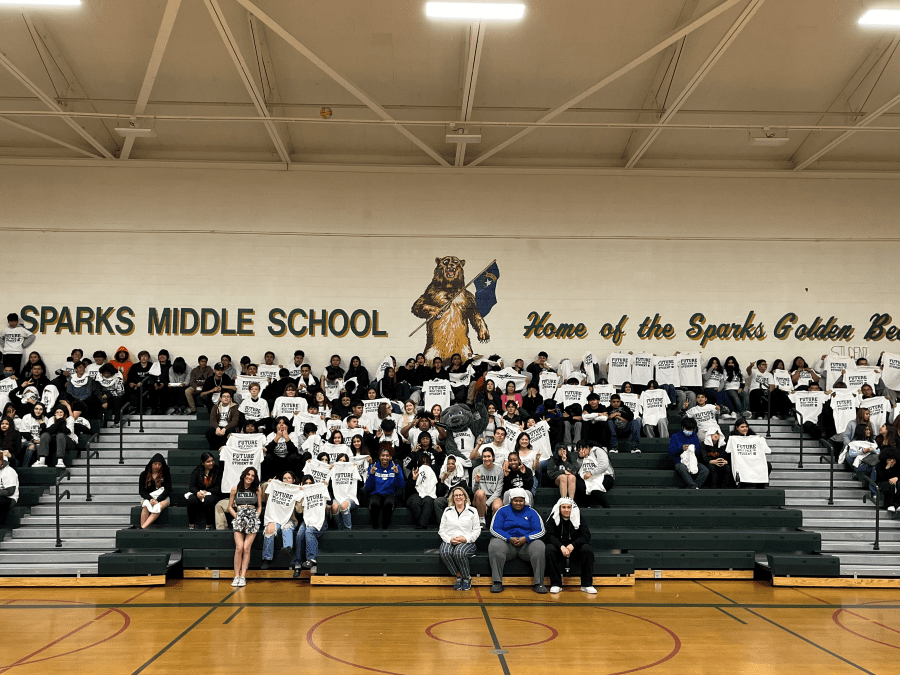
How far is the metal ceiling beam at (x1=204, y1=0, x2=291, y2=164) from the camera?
13.5m

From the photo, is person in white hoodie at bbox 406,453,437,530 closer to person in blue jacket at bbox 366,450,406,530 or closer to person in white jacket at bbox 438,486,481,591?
person in blue jacket at bbox 366,450,406,530

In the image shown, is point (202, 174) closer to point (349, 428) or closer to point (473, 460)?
point (349, 428)

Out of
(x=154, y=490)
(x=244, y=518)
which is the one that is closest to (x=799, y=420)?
(x=244, y=518)

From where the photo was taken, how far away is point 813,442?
655 inches

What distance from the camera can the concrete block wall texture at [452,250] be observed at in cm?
1950

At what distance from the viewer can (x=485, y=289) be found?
65.4 feet

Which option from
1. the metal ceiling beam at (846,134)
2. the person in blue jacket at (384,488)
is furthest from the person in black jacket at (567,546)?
the metal ceiling beam at (846,134)

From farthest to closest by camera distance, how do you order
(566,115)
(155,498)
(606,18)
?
1. (566,115)
2. (606,18)
3. (155,498)

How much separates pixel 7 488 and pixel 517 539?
25.9 ft

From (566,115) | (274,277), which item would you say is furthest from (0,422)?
(566,115)

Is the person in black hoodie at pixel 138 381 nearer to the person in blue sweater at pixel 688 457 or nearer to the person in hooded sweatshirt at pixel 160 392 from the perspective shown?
the person in hooded sweatshirt at pixel 160 392

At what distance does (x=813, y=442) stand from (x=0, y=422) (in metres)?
15.4

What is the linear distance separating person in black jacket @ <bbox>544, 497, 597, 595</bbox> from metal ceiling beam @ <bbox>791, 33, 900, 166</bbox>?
11.8m

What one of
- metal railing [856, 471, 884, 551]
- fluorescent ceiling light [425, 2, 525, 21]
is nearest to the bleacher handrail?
metal railing [856, 471, 884, 551]
